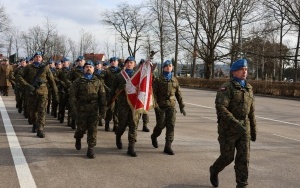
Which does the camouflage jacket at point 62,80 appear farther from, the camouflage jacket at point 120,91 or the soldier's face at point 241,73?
the soldier's face at point 241,73

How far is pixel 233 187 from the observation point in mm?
5355

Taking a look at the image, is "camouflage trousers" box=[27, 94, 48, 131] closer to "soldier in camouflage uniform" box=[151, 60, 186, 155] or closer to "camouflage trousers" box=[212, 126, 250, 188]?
"soldier in camouflage uniform" box=[151, 60, 186, 155]

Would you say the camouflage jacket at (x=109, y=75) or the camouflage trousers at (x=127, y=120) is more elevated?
the camouflage jacket at (x=109, y=75)

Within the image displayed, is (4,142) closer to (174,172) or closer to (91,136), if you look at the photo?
(91,136)

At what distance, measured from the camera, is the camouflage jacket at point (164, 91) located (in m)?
7.29

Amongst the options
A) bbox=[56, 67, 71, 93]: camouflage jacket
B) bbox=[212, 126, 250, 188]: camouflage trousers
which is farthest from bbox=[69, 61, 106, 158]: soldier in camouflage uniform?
bbox=[56, 67, 71, 93]: camouflage jacket

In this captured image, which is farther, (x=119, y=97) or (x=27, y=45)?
(x=27, y=45)

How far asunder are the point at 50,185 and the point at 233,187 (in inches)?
104

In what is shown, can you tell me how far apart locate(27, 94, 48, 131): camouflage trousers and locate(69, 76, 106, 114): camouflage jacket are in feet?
6.72

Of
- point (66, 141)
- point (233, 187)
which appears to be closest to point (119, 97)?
point (66, 141)

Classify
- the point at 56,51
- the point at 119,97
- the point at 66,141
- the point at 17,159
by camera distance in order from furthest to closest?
the point at 56,51
the point at 66,141
the point at 119,97
the point at 17,159

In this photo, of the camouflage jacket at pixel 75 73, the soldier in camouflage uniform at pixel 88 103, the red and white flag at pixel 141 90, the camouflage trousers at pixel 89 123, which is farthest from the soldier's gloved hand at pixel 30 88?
the red and white flag at pixel 141 90

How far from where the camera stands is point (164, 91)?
731cm

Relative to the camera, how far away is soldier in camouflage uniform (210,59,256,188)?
493cm
